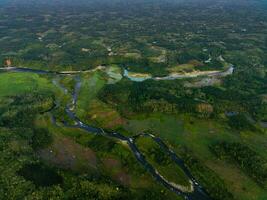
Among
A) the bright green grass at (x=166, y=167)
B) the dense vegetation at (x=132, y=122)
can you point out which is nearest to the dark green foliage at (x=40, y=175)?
the dense vegetation at (x=132, y=122)

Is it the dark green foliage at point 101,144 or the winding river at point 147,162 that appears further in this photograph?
the dark green foliage at point 101,144

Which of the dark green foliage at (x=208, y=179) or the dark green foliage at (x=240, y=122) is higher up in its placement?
the dark green foliage at (x=240, y=122)

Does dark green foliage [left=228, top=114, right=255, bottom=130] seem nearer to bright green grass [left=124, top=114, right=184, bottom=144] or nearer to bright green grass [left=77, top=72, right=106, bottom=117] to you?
bright green grass [left=124, top=114, right=184, bottom=144]

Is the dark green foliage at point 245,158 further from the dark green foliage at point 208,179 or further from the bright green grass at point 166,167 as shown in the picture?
the bright green grass at point 166,167

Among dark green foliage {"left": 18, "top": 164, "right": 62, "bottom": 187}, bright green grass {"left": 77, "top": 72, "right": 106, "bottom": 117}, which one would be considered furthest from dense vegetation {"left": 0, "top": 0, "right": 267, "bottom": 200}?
bright green grass {"left": 77, "top": 72, "right": 106, "bottom": 117}

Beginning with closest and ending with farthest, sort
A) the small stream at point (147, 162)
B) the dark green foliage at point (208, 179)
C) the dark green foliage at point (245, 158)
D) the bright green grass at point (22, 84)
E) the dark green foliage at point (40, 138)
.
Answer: the dark green foliage at point (208, 179) → the small stream at point (147, 162) → the dark green foliage at point (245, 158) → the dark green foliage at point (40, 138) → the bright green grass at point (22, 84)

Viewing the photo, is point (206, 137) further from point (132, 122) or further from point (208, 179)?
point (132, 122)

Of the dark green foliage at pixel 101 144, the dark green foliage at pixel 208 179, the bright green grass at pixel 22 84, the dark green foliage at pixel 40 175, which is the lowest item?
the bright green grass at pixel 22 84

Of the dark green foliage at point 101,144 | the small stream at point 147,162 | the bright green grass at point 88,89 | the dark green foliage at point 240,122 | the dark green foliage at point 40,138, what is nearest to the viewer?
the small stream at point 147,162
